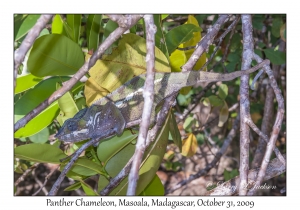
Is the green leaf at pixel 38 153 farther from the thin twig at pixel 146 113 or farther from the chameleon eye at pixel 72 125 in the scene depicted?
the thin twig at pixel 146 113

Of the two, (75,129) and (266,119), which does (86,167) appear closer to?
(75,129)

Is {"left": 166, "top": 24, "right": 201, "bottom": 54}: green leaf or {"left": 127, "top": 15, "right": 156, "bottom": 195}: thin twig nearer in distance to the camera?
{"left": 127, "top": 15, "right": 156, "bottom": 195}: thin twig

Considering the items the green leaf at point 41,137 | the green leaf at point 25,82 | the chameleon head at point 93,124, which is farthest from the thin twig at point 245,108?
the green leaf at point 41,137

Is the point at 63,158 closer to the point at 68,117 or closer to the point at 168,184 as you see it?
the point at 68,117

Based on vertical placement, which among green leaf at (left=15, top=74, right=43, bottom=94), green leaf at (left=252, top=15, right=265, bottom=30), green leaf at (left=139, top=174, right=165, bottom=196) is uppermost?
green leaf at (left=252, top=15, right=265, bottom=30)

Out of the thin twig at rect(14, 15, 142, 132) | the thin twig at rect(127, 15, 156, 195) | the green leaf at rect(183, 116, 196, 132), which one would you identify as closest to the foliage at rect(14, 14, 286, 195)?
the thin twig at rect(14, 15, 142, 132)

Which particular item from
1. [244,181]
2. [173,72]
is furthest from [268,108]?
[244,181]

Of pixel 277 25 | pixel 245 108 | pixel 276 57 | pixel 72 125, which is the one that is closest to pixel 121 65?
pixel 72 125

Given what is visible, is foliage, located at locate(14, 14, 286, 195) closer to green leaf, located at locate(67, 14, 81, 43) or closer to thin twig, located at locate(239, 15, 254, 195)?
green leaf, located at locate(67, 14, 81, 43)
